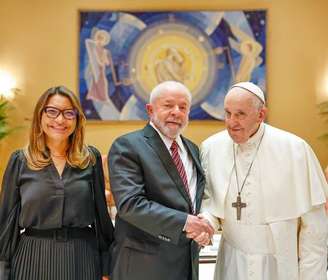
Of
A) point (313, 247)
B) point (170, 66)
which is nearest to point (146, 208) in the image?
point (313, 247)

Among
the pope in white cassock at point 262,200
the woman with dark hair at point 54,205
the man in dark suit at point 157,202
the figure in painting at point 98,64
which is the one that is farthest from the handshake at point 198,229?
the figure in painting at point 98,64

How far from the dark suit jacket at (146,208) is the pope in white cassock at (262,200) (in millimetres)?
269

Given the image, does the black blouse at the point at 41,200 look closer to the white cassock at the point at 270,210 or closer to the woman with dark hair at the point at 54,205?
the woman with dark hair at the point at 54,205

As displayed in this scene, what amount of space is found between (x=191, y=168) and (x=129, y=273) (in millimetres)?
610

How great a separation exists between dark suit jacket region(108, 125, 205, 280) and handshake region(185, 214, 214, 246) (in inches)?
1.3

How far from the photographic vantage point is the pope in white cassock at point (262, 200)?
2318 mm

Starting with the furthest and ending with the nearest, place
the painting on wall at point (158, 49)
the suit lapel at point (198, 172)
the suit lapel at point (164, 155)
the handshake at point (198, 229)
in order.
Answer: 1. the painting on wall at point (158, 49)
2. the suit lapel at point (198, 172)
3. the suit lapel at point (164, 155)
4. the handshake at point (198, 229)

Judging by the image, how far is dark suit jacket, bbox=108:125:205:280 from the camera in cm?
209

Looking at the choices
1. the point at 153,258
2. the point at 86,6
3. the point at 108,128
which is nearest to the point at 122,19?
the point at 86,6

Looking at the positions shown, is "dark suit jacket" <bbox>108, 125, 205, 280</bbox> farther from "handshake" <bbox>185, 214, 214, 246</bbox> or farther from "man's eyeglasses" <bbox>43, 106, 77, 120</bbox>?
"man's eyeglasses" <bbox>43, 106, 77, 120</bbox>

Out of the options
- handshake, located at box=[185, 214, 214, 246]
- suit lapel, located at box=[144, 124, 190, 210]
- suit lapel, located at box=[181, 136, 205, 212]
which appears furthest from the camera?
suit lapel, located at box=[181, 136, 205, 212]

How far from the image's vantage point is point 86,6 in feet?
21.0

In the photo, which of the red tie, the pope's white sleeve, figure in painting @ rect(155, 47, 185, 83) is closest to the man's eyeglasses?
the red tie

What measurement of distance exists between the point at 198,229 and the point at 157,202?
24 centimetres
